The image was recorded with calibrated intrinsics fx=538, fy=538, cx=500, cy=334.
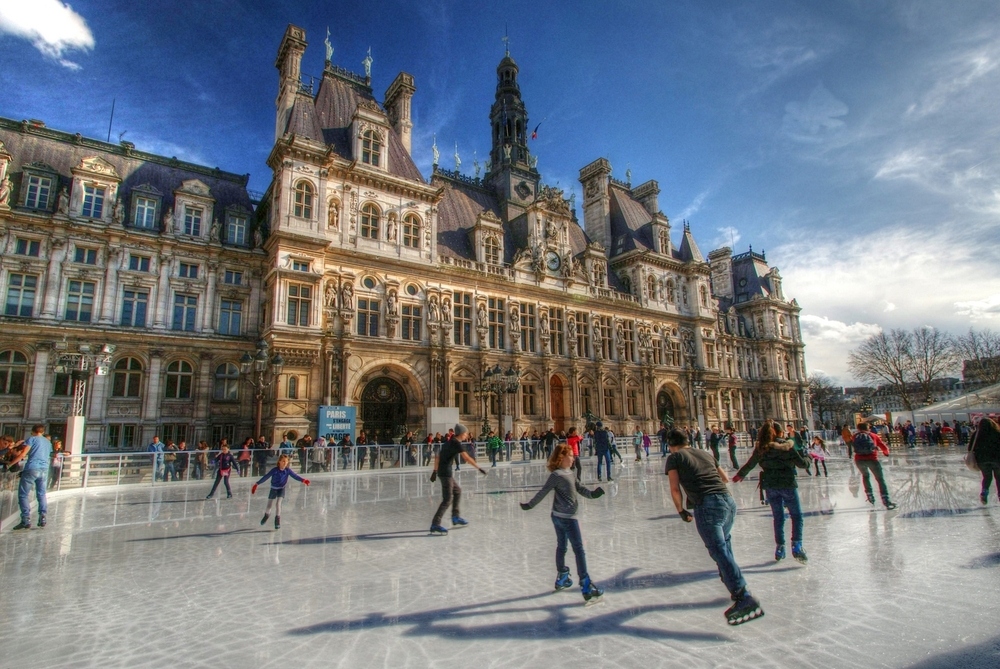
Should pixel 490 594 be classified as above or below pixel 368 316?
below

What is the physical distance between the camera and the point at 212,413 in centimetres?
2650

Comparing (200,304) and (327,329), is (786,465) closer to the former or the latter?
(327,329)

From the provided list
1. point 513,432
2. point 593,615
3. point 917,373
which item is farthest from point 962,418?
point 593,615

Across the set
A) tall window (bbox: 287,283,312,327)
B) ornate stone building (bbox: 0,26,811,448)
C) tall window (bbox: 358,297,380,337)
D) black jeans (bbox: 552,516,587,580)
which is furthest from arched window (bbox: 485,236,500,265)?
black jeans (bbox: 552,516,587,580)

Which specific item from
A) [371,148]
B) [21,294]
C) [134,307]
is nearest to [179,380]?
[134,307]

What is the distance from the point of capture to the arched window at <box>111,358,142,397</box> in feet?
82.1

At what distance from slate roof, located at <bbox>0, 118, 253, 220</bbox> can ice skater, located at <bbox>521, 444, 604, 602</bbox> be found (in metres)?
29.6

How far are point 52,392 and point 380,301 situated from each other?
1505cm

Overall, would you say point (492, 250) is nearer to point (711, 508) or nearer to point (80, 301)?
point (80, 301)

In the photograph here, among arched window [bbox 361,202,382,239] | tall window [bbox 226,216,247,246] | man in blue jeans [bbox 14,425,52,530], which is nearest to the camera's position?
man in blue jeans [bbox 14,425,52,530]

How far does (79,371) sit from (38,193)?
11.4 meters

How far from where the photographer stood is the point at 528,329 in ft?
118

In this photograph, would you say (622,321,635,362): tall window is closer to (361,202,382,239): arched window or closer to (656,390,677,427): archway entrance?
(656,390,677,427): archway entrance

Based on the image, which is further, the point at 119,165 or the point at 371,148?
the point at 371,148
